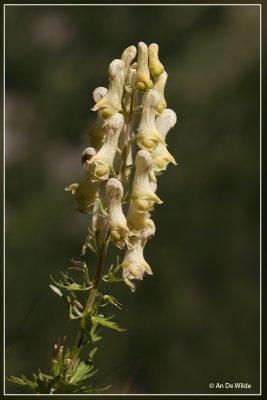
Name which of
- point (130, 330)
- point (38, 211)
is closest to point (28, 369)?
point (130, 330)

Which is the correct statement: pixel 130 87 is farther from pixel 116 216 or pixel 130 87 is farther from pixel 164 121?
pixel 116 216

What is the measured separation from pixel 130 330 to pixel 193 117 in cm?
141

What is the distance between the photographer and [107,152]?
179 cm

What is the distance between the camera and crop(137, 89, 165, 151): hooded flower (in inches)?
71.3

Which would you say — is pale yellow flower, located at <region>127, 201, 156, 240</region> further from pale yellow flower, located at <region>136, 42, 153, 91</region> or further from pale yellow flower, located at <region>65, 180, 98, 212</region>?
pale yellow flower, located at <region>136, 42, 153, 91</region>

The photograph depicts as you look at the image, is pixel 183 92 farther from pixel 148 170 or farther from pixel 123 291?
pixel 148 170

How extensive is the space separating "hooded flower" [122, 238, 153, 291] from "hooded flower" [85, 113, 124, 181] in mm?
210

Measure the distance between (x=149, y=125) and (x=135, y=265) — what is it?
0.35 metres

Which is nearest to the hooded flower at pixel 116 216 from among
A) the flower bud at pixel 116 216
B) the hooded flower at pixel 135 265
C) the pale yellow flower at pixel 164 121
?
the flower bud at pixel 116 216

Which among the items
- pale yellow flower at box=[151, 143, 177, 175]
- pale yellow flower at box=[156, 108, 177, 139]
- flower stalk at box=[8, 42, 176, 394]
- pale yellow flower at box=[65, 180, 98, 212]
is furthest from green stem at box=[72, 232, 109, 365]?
pale yellow flower at box=[156, 108, 177, 139]

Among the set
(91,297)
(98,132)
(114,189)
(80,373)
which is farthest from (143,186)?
(80,373)

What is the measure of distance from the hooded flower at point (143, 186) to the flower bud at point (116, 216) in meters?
0.04

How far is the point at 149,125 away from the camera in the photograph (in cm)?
181

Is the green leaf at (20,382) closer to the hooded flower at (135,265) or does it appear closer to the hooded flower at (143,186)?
the hooded flower at (135,265)
